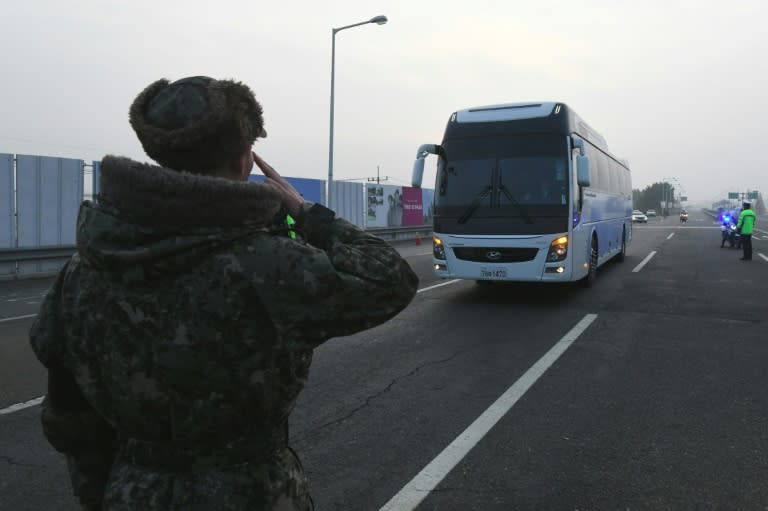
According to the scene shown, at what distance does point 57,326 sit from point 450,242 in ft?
29.5

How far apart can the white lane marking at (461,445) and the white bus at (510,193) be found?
11.1ft

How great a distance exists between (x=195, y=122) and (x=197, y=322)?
1.43 feet

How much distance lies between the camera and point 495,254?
9961 millimetres

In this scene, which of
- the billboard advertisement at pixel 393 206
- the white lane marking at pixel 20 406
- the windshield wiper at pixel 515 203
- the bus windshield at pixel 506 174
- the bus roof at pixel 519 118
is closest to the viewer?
the white lane marking at pixel 20 406

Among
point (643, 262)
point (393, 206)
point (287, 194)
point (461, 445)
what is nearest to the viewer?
point (287, 194)

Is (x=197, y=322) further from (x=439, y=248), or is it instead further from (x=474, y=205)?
(x=439, y=248)

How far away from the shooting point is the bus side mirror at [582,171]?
10.0 metres

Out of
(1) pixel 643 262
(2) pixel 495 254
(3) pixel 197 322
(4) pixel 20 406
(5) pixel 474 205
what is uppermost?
(5) pixel 474 205

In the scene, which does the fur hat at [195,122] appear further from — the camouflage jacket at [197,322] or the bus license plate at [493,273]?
the bus license plate at [493,273]

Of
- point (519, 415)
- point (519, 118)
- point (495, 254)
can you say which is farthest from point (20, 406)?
point (519, 118)

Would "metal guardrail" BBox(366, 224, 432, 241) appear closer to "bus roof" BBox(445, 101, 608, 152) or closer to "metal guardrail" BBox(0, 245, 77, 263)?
"metal guardrail" BBox(0, 245, 77, 263)

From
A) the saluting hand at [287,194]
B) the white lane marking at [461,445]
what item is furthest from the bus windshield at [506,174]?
the saluting hand at [287,194]

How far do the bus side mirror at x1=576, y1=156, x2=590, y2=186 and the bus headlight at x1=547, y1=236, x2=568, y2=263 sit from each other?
1.03 metres

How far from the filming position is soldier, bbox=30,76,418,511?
1315 millimetres
